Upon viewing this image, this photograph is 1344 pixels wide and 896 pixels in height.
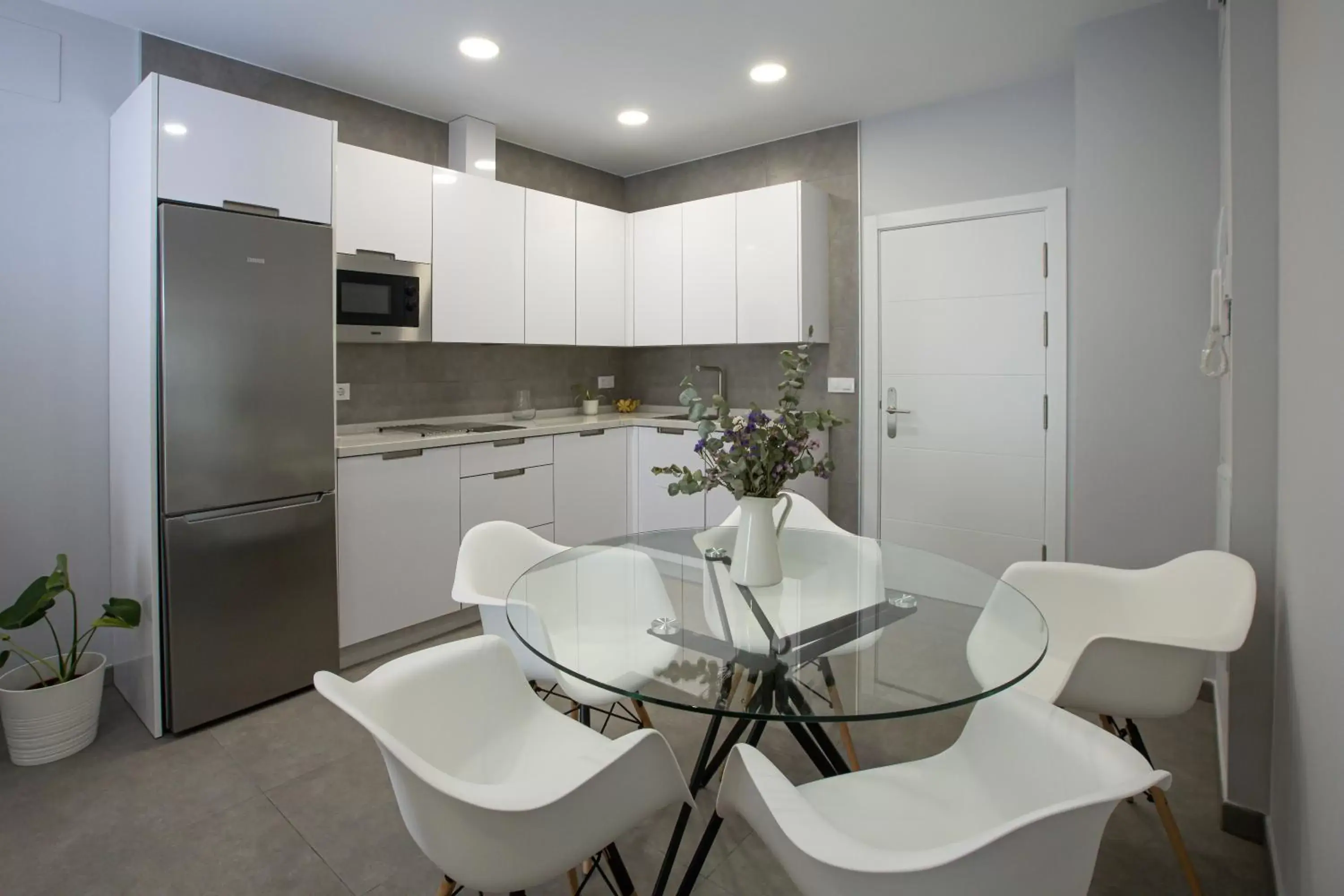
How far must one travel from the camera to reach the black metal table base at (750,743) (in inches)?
52.3

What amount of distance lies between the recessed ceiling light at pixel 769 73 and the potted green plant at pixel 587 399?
2063 mm

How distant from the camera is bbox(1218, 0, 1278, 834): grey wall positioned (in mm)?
1853

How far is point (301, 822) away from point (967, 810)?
1.77 meters

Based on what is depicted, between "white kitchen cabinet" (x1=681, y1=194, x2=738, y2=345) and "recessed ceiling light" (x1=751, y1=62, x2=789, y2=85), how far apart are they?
75 centimetres

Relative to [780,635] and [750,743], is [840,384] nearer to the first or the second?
[750,743]

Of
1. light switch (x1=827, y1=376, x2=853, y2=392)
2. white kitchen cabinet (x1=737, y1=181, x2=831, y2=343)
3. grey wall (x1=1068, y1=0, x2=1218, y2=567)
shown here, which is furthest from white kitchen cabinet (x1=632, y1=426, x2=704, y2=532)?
grey wall (x1=1068, y1=0, x2=1218, y2=567)

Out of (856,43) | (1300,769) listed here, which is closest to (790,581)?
(1300,769)

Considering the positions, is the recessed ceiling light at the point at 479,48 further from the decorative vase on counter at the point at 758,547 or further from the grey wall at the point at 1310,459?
the grey wall at the point at 1310,459

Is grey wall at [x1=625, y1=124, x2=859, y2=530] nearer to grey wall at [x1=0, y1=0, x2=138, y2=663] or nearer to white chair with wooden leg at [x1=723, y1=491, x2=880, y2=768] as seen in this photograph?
white chair with wooden leg at [x1=723, y1=491, x2=880, y2=768]

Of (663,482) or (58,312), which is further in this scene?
(663,482)

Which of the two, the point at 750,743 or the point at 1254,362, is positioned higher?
the point at 1254,362

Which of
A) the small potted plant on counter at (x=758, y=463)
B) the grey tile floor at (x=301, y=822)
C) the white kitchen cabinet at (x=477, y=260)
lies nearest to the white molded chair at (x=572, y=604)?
the small potted plant on counter at (x=758, y=463)

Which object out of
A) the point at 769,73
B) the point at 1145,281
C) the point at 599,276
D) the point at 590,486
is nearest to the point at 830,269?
the point at 769,73

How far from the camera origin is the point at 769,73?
11.1ft
